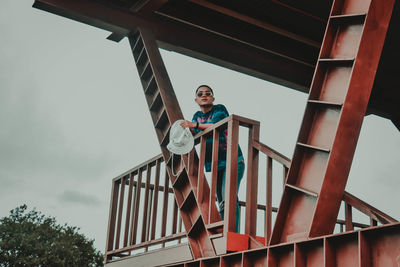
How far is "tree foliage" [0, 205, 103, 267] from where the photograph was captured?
52188mm

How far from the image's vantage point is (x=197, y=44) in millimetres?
12000

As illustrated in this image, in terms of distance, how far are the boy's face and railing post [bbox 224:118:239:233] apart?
4.19 feet

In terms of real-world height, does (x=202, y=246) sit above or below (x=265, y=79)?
below

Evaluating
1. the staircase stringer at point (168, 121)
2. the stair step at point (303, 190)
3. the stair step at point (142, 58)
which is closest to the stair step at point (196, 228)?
the staircase stringer at point (168, 121)

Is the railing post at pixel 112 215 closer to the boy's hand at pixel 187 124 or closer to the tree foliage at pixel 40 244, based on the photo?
the boy's hand at pixel 187 124

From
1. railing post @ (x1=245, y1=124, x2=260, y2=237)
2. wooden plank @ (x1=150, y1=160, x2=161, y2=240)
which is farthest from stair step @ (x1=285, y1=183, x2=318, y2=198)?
wooden plank @ (x1=150, y1=160, x2=161, y2=240)

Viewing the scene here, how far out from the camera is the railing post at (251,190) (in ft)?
22.0

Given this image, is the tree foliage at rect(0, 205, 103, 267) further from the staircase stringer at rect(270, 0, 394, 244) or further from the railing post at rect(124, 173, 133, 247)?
the staircase stringer at rect(270, 0, 394, 244)

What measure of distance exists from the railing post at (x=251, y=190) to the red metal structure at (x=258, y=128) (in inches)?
0.5

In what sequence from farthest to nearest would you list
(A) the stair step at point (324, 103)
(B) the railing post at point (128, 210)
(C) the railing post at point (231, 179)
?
(B) the railing post at point (128, 210) < (C) the railing post at point (231, 179) < (A) the stair step at point (324, 103)

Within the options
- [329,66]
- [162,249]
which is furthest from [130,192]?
[329,66]

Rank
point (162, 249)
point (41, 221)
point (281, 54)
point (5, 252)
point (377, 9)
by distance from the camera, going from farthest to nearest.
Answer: point (41, 221) → point (5, 252) → point (281, 54) → point (162, 249) → point (377, 9)

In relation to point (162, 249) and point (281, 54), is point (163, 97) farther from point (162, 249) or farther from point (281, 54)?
point (281, 54)

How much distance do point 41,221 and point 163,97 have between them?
51065 millimetres
